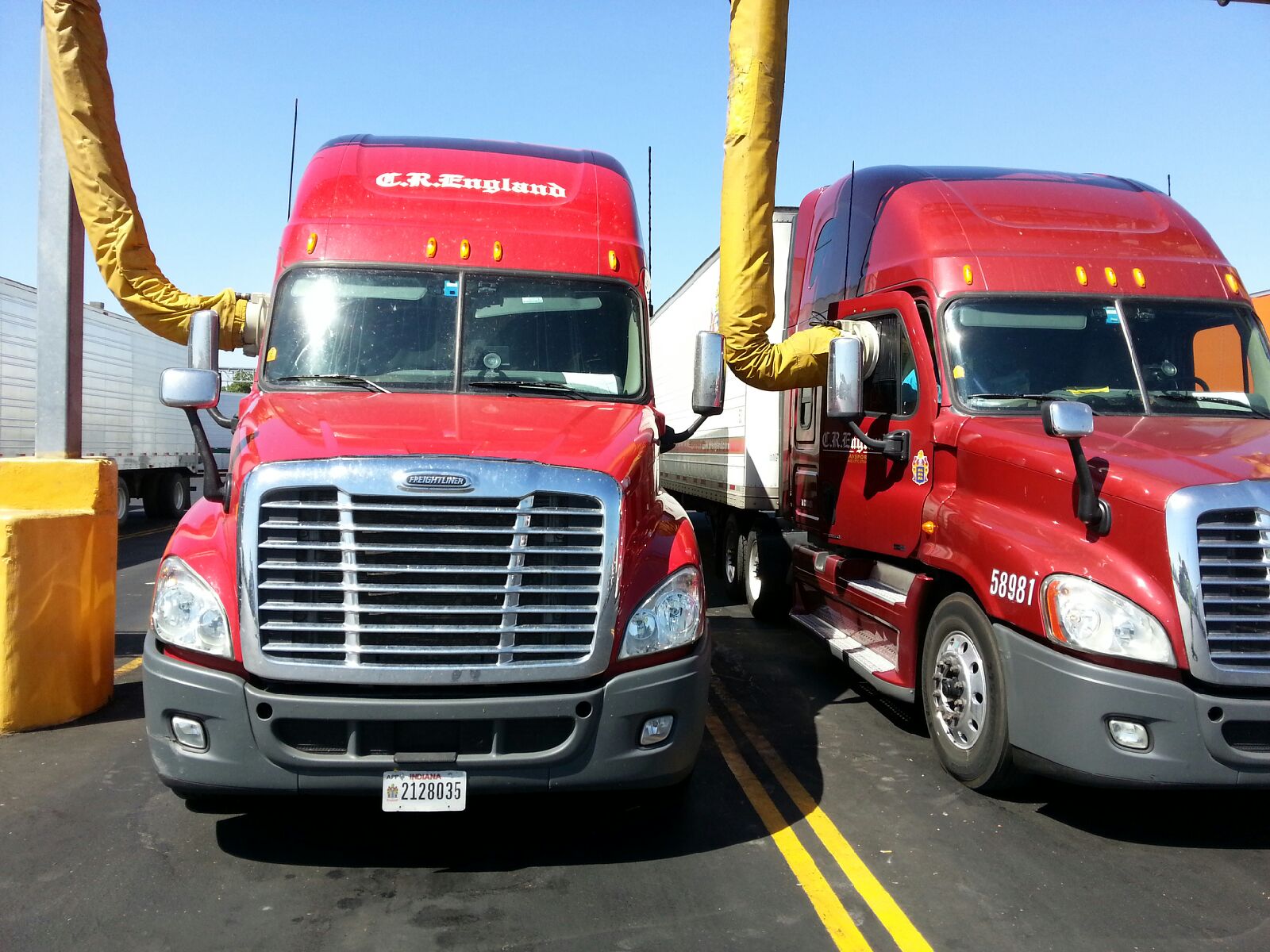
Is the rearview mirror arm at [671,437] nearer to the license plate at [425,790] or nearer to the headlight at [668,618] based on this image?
the headlight at [668,618]

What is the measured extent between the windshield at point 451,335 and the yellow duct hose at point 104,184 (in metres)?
1.09

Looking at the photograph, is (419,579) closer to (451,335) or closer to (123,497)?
(451,335)

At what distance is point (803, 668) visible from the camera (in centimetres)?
790

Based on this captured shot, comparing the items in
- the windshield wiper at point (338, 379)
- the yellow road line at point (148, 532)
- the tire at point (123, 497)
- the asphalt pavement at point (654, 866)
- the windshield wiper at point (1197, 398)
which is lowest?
the yellow road line at point (148, 532)

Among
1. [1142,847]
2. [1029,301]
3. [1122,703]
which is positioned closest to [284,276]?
[1029,301]

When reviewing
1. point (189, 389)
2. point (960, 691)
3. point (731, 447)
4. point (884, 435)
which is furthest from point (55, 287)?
point (960, 691)

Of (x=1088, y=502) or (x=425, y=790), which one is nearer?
(x=425, y=790)

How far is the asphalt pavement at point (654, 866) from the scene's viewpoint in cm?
373

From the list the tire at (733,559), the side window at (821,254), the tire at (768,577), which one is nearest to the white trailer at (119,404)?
the tire at (733,559)

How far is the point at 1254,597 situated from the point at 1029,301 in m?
2.27

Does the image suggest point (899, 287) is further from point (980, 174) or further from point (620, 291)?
point (620, 291)

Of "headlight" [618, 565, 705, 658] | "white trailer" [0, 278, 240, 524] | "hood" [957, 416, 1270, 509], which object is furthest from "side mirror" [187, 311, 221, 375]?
"white trailer" [0, 278, 240, 524]

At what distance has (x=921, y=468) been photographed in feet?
20.0

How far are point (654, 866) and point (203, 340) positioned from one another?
3.57 meters
